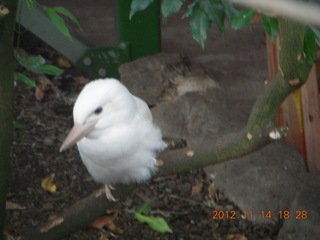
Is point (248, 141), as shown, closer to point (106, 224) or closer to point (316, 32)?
point (316, 32)

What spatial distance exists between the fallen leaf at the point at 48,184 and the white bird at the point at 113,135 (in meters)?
0.95

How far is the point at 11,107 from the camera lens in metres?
2.39

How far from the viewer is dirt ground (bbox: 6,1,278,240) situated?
302 centimetres

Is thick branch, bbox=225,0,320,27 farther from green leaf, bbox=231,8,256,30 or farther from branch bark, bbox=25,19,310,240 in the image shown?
green leaf, bbox=231,8,256,30

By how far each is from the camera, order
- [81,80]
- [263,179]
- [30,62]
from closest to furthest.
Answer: [30,62], [263,179], [81,80]

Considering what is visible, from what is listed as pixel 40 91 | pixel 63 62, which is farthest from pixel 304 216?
pixel 63 62

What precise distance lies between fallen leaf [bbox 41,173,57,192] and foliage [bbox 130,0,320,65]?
1649mm

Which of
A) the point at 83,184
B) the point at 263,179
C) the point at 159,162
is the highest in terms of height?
the point at 159,162

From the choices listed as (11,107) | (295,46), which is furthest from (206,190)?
(295,46)

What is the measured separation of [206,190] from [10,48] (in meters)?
1.53

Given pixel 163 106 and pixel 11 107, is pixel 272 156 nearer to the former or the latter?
pixel 163 106

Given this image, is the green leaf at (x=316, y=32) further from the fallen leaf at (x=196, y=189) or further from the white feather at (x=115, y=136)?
the fallen leaf at (x=196, y=189)

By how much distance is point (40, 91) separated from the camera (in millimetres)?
4320

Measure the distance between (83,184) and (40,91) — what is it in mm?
1187
